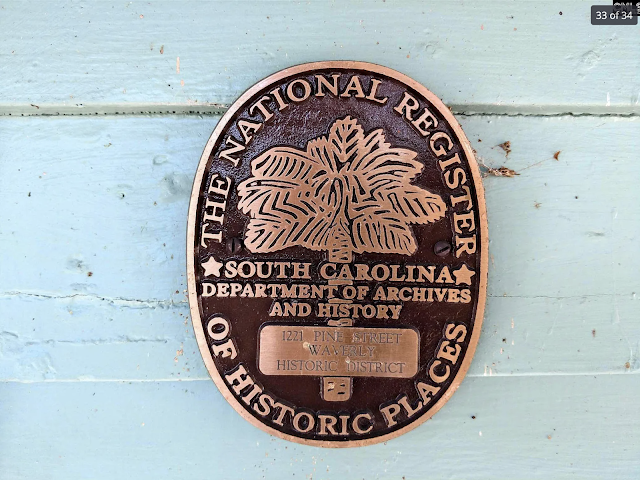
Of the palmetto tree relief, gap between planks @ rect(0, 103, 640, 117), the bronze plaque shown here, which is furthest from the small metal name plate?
gap between planks @ rect(0, 103, 640, 117)

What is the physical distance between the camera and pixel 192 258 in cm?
106


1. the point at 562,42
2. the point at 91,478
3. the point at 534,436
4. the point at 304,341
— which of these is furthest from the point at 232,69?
the point at 534,436

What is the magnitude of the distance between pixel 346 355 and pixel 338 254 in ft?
0.86

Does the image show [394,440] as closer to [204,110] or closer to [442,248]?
[442,248]

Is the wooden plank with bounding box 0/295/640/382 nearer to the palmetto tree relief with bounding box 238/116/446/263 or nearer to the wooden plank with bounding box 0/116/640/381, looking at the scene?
the wooden plank with bounding box 0/116/640/381

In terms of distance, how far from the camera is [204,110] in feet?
3.77

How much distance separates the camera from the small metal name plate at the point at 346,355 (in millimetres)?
1075

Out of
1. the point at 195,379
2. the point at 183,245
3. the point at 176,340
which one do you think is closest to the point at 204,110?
the point at 183,245

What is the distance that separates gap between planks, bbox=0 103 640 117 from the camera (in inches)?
45.1

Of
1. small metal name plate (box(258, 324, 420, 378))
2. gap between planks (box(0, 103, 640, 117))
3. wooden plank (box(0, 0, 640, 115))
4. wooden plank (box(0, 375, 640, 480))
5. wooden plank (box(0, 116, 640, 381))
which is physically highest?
wooden plank (box(0, 0, 640, 115))

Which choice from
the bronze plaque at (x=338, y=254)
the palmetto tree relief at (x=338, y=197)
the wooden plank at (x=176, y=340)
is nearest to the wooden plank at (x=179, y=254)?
the wooden plank at (x=176, y=340)

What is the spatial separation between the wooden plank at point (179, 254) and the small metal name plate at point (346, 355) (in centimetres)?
22

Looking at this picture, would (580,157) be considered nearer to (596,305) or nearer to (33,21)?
(596,305)

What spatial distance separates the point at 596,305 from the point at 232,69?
1.19 m
